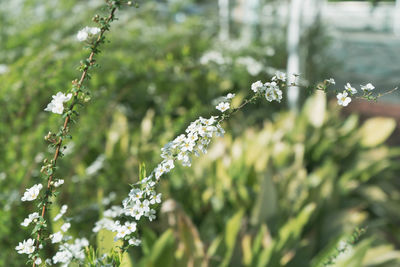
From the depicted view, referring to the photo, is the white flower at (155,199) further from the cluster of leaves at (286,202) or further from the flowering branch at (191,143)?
the cluster of leaves at (286,202)

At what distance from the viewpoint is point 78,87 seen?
1.91ft

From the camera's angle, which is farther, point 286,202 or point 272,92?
point 286,202

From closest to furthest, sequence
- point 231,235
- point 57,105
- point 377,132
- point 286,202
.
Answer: point 57,105
point 231,235
point 286,202
point 377,132

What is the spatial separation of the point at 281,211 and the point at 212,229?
0.93ft

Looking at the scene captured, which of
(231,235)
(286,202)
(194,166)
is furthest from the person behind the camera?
(194,166)

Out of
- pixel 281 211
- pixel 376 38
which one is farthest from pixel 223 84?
pixel 376 38

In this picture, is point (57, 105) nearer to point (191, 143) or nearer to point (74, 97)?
point (74, 97)

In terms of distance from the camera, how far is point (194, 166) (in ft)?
6.12

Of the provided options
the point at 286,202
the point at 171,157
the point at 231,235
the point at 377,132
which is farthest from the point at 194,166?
the point at 171,157

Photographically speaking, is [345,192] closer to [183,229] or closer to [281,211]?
[281,211]

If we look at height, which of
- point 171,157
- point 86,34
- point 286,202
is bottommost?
point 286,202

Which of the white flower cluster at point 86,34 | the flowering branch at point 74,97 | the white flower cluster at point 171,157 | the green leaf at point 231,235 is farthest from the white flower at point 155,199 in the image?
the green leaf at point 231,235

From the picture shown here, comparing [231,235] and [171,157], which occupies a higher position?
[171,157]

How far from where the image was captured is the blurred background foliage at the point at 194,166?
1.23 meters
